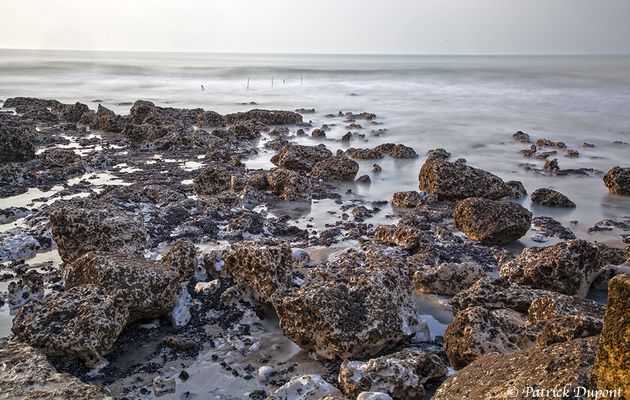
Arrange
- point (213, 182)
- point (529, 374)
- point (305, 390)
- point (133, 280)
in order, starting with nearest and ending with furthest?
point (529, 374), point (305, 390), point (133, 280), point (213, 182)

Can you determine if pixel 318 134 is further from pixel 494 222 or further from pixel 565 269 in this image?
pixel 565 269

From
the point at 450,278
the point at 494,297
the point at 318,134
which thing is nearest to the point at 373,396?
the point at 494,297

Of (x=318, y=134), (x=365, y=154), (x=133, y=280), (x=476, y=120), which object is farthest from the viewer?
(x=476, y=120)

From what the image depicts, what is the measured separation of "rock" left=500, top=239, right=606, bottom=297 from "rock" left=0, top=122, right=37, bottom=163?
11.9 meters

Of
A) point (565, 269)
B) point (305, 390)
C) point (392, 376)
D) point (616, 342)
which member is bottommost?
point (305, 390)

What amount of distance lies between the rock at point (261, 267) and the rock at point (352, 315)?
18.6 inches

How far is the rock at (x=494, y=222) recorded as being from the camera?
781 centimetres

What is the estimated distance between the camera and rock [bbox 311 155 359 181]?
11.6m

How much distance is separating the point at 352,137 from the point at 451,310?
13.2 m

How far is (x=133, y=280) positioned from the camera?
205 inches

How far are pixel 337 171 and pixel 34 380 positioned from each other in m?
8.31

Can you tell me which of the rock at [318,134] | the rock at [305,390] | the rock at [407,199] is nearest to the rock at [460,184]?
the rock at [407,199]

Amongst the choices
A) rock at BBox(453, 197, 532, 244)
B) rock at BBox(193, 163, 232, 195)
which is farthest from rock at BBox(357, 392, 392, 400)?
rock at BBox(193, 163, 232, 195)

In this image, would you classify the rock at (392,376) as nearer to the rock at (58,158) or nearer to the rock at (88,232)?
the rock at (88,232)
